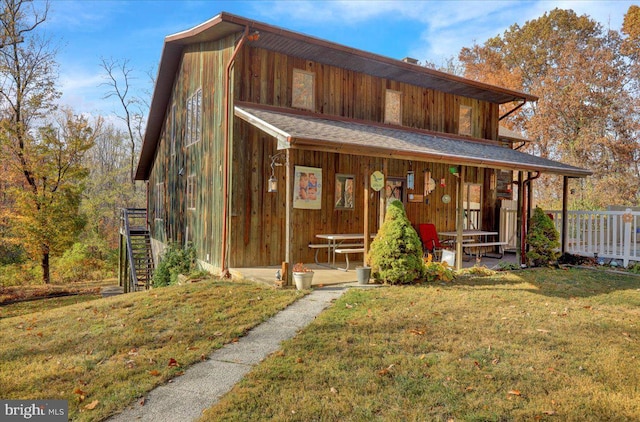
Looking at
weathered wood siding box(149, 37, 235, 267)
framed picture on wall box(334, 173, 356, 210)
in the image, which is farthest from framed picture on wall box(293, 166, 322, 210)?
weathered wood siding box(149, 37, 235, 267)

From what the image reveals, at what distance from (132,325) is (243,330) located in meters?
1.70

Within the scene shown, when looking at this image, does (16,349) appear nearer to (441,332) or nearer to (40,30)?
(441,332)

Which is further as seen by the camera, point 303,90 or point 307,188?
point 303,90

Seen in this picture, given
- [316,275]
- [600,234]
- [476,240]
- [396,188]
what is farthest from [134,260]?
[600,234]

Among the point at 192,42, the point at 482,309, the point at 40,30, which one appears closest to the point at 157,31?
the point at 40,30

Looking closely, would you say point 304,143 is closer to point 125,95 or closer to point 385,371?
point 385,371

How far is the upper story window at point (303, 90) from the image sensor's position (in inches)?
393

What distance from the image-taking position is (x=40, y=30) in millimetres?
21453

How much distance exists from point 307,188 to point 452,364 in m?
6.36

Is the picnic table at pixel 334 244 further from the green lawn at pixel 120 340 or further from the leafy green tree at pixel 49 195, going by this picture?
the leafy green tree at pixel 49 195

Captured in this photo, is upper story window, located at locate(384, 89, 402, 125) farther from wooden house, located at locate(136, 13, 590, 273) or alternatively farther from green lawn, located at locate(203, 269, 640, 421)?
green lawn, located at locate(203, 269, 640, 421)

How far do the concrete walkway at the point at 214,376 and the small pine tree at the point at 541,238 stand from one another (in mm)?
6607

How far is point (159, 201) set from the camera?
54.1 ft

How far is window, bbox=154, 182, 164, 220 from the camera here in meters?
15.8
